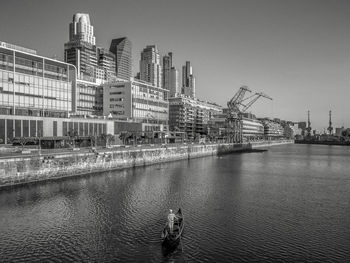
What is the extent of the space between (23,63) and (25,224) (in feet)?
A: 269

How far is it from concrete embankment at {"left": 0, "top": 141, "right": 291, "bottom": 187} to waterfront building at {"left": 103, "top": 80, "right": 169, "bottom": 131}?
5530cm

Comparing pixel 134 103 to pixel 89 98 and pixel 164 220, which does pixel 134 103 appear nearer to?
pixel 89 98

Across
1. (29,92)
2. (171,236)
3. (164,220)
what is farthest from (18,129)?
(171,236)

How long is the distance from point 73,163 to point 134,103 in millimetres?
93935

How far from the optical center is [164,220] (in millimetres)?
35000

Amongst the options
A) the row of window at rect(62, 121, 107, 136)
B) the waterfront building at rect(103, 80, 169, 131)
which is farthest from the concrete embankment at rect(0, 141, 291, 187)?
the waterfront building at rect(103, 80, 169, 131)

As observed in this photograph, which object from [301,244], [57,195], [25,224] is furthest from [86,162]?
[301,244]

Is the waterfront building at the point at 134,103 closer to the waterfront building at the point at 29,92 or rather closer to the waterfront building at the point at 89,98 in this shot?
the waterfront building at the point at 89,98

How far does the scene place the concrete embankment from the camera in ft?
165

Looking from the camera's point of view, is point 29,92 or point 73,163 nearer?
point 73,163

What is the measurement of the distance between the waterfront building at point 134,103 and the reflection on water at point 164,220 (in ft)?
317

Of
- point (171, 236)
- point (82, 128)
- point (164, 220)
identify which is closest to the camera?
point (171, 236)

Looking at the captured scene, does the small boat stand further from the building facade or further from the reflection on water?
the building facade


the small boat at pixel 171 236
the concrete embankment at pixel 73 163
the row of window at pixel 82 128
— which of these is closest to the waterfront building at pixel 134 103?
the row of window at pixel 82 128
